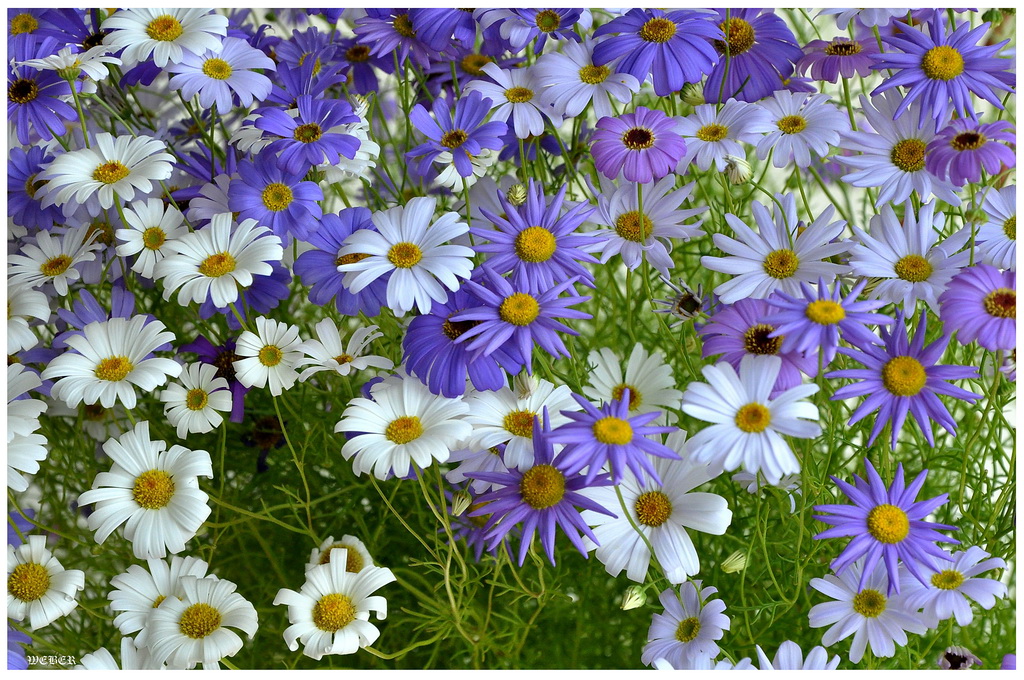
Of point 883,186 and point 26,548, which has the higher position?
point 883,186

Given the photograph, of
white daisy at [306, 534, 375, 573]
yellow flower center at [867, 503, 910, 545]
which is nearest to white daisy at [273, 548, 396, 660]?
white daisy at [306, 534, 375, 573]

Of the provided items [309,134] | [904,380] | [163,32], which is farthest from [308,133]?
[904,380]

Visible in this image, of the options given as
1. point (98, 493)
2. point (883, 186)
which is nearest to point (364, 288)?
point (98, 493)

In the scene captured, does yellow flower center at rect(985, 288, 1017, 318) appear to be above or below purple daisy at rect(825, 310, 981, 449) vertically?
above

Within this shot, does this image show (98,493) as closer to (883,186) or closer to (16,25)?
(16,25)

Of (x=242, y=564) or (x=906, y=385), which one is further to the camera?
(x=242, y=564)

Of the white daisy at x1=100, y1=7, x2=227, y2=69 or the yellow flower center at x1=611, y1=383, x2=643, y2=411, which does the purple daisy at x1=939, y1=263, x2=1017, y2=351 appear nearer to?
the yellow flower center at x1=611, y1=383, x2=643, y2=411
